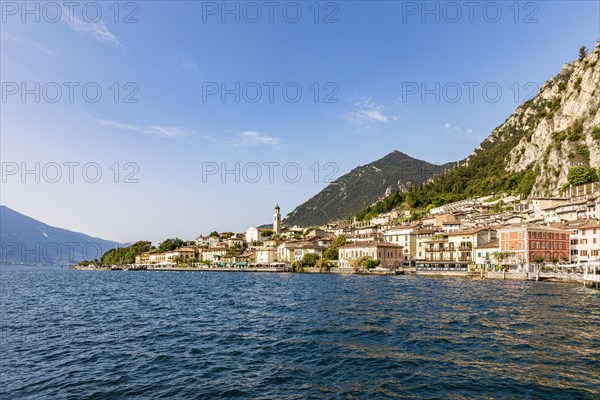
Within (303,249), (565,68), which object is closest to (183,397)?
(303,249)

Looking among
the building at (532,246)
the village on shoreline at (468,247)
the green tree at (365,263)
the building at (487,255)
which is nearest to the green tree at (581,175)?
the village on shoreline at (468,247)

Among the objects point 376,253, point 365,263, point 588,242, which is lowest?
point 365,263

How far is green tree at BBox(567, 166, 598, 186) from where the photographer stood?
101 m

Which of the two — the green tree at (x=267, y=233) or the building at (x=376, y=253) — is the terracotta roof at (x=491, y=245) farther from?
the green tree at (x=267, y=233)

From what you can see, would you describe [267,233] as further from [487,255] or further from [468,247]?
[487,255]

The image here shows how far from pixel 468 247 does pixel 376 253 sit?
71.6ft

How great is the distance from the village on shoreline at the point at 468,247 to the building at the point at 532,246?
17 cm

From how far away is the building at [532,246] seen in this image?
7288cm

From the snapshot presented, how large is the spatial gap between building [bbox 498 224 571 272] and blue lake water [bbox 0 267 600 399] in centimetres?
4228

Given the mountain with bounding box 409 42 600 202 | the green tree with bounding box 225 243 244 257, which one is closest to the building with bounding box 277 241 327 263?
the green tree with bounding box 225 243 244 257

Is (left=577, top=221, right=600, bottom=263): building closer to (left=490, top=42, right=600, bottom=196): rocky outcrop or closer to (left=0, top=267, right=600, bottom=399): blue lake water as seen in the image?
(left=0, top=267, right=600, bottom=399): blue lake water

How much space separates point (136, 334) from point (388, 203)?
157509mm

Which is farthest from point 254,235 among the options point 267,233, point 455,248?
point 455,248

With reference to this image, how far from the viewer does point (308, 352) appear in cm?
1931
